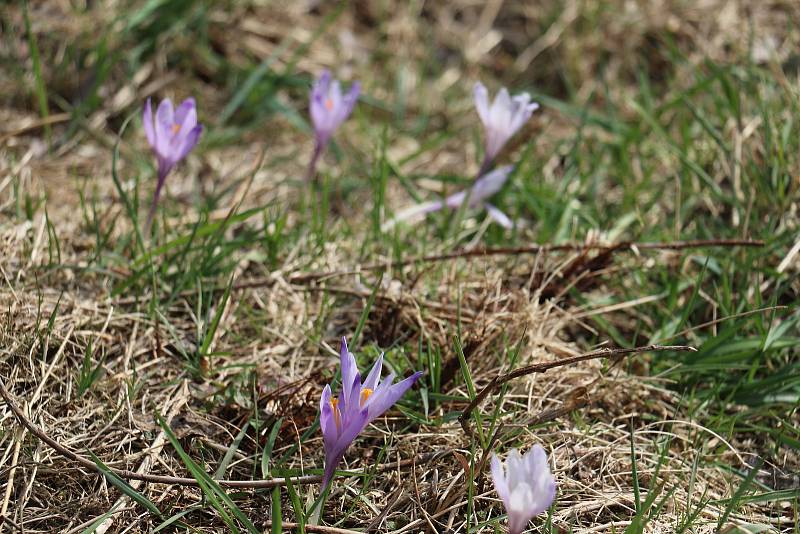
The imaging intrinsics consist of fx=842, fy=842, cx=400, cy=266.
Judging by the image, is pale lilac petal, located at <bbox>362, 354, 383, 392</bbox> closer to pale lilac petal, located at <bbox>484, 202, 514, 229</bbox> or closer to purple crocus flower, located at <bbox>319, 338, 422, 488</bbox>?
purple crocus flower, located at <bbox>319, 338, 422, 488</bbox>

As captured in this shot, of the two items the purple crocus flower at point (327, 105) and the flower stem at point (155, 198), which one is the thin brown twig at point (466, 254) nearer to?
the flower stem at point (155, 198)

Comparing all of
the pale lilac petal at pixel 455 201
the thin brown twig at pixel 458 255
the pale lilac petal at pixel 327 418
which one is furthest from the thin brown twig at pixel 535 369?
the pale lilac petal at pixel 455 201

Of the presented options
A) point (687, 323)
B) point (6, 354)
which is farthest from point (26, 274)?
point (687, 323)

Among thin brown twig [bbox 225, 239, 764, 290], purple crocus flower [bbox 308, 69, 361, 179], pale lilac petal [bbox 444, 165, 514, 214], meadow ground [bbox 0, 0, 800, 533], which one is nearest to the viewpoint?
meadow ground [bbox 0, 0, 800, 533]

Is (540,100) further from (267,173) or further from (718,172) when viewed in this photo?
(267,173)

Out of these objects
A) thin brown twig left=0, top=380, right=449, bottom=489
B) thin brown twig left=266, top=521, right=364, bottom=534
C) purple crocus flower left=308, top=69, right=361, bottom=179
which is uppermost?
purple crocus flower left=308, top=69, right=361, bottom=179

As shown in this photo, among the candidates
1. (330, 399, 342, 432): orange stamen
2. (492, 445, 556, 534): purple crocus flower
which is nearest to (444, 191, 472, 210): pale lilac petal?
(330, 399, 342, 432): orange stamen

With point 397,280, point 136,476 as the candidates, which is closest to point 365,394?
point 136,476
